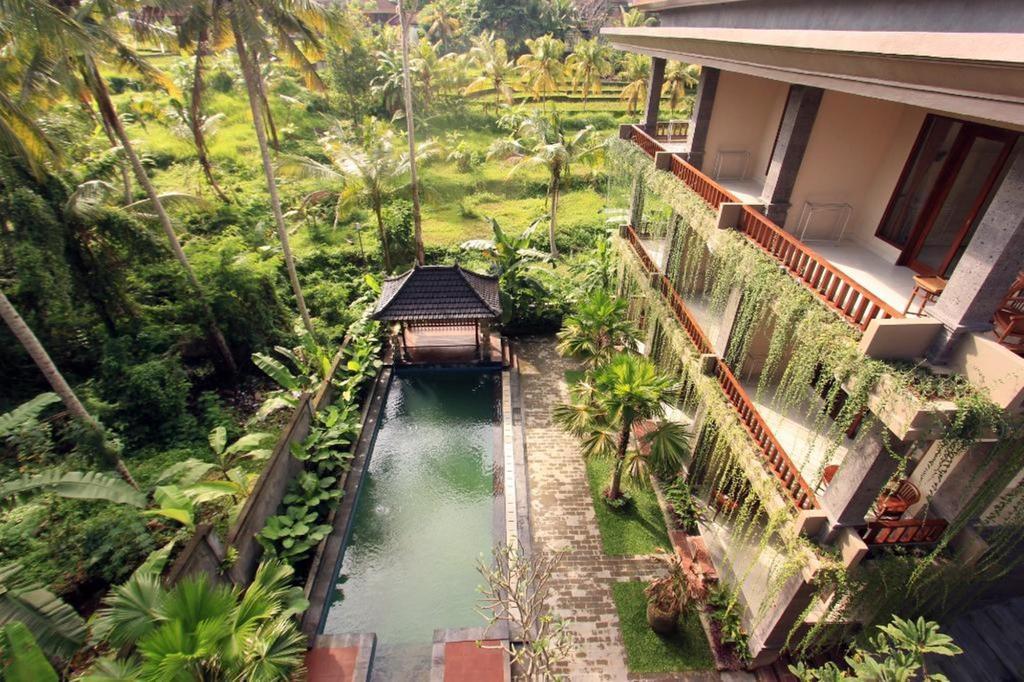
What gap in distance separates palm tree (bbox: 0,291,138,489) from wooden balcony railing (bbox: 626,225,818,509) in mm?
13889

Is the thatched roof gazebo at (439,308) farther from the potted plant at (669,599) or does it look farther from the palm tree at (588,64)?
the palm tree at (588,64)

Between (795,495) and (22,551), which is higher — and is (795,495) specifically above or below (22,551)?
above

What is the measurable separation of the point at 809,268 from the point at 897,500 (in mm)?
4224

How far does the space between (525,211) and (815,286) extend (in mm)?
24956

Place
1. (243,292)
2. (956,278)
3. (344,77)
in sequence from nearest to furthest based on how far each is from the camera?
(956,278), (243,292), (344,77)

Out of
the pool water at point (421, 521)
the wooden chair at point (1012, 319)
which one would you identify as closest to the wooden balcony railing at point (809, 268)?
the wooden chair at point (1012, 319)

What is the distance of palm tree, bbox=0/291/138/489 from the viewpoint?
9234 mm

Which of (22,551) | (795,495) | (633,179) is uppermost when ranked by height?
(633,179)

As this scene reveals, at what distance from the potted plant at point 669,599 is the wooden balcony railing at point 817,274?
6.08 m

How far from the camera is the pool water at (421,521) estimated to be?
10.5 meters

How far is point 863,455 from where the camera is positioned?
22.5ft

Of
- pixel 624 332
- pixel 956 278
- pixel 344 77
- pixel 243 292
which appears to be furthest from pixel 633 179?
pixel 344 77

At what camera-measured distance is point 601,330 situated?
14.2 m

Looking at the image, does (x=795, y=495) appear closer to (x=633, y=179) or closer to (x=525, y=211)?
(x=633, y=179)
